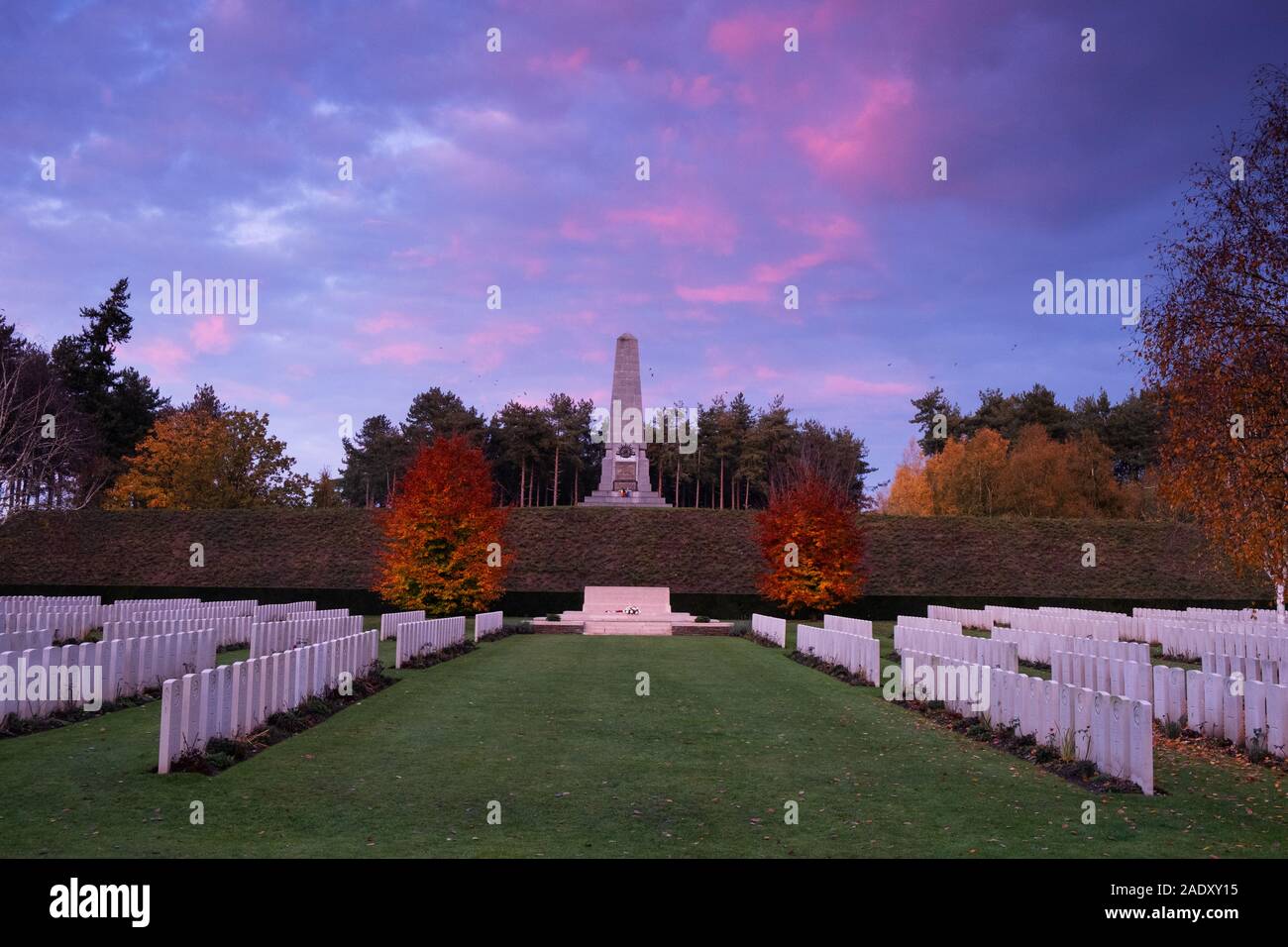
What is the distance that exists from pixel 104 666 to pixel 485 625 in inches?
567

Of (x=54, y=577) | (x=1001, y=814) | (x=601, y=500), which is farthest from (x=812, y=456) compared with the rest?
(x=1001, y=814)

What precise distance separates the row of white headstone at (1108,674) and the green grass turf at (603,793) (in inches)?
60.7

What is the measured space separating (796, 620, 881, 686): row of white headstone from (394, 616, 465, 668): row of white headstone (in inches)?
341

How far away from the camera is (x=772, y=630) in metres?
25.4

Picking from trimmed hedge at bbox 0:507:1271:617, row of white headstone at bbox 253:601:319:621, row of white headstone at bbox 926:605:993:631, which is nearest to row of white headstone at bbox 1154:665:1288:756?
row of white headstone at bbox 926:605:993:631

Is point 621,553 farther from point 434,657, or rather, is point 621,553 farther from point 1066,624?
point 434,657

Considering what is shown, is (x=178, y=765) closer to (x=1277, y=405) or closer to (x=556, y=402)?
(x=1277, y=405)

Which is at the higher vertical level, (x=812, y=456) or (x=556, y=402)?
(x=556, y=402)

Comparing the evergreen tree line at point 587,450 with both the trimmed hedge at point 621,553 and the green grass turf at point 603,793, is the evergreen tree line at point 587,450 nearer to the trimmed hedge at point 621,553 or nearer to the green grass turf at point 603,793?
the trimmed hedge at point 621,553

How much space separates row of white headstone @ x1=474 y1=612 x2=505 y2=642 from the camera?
24906 millimetres

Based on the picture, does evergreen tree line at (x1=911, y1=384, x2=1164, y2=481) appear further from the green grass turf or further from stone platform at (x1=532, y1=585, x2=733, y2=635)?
the green grass turf
